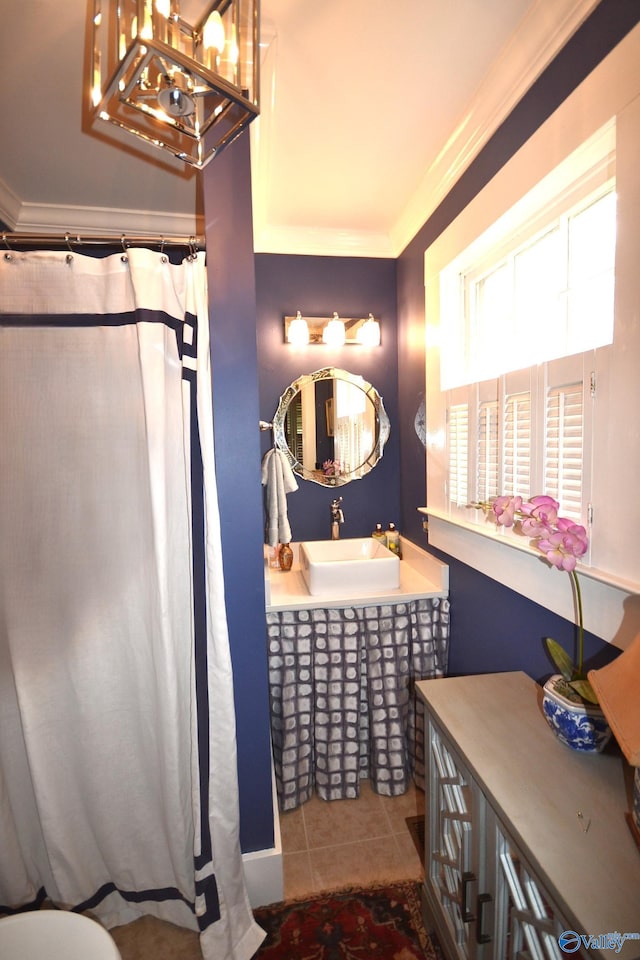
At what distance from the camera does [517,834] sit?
0.83 metres

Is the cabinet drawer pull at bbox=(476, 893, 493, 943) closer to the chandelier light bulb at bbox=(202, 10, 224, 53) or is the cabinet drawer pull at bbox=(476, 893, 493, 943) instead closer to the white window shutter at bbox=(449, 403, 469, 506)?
the white window shutter at bbox=(449, 403, 469, 506)

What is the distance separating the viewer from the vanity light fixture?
2.34 meters

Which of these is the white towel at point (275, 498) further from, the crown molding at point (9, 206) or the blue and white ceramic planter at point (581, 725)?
the crown molding at point (9, 206)

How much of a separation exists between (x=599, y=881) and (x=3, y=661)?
1.48m

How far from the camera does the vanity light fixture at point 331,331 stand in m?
2.34

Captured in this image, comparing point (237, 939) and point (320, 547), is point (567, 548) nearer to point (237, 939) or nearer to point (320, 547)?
point (320, 547)

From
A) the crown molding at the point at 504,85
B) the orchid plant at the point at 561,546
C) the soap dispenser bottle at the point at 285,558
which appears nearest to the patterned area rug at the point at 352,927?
the orchid plant at the point at 561,546

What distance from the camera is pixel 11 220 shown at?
1.91 metres

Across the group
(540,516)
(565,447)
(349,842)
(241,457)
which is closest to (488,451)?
(565,447)

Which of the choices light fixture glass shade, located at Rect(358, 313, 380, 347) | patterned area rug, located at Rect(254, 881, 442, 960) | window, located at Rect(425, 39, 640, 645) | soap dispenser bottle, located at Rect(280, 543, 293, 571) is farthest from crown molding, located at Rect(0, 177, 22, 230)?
patterned area rug, located at Rect(254, 881, 442, 960)

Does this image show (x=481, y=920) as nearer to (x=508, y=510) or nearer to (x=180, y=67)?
(x=508, y=510)

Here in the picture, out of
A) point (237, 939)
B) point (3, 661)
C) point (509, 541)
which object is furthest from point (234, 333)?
point (237, 939)

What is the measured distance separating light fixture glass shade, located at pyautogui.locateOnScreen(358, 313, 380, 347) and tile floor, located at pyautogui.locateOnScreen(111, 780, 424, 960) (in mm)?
2151

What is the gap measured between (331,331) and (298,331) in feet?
0.58
